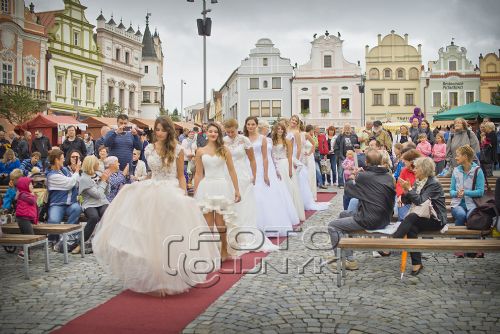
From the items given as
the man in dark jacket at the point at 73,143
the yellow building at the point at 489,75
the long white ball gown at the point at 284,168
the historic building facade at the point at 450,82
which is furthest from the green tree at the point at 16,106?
the yellow building at the point at 489,75

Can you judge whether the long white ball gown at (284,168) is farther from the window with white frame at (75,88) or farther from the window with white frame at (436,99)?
the window with white frame at (436,99)

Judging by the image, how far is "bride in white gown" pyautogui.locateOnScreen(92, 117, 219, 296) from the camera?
524 cm

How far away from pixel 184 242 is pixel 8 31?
34807mm

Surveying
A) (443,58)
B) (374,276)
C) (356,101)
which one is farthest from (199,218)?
(443,58)

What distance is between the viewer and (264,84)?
191ft

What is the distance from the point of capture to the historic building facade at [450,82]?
54531mm

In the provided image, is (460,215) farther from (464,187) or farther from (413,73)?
(413,73)

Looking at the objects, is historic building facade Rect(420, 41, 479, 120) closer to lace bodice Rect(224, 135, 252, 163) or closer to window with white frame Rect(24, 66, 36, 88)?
window with white frame Rect(24, 66, 36, 88)

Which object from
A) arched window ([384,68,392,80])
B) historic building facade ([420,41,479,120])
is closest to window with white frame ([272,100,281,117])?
arched window ([384,68,392,80])

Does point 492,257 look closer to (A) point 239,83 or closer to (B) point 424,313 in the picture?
(B) point 424,313

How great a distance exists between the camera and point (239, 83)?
58625 millimetres

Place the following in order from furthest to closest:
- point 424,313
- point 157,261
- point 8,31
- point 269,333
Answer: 1. point 8,31
2. point 157,261
3. point 424,313
4. point 269,333

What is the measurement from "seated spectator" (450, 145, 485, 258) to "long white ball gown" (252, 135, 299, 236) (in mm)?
2828

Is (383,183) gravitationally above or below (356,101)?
A: below
